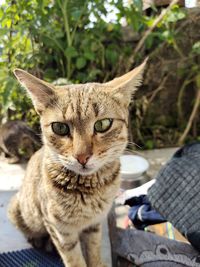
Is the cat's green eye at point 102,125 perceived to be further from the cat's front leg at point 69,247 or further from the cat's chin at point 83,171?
the cat's front leg at point 69,247

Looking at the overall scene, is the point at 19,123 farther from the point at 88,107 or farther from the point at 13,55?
the point at 88,107

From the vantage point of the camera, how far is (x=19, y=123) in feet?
7.88

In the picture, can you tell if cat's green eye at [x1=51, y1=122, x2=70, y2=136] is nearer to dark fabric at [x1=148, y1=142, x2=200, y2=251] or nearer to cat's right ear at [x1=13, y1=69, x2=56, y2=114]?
cat's right ear at [x1=13, y1=69, x2=56, y2=114]

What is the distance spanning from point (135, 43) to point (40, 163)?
150cm

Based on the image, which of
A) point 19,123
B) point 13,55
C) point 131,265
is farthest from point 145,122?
point 131,265

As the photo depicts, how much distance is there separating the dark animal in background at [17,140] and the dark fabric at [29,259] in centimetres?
92

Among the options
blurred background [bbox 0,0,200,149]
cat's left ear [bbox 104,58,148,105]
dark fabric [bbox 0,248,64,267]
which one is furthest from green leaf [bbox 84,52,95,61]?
dark fabric [bbox 0,248,64,267]

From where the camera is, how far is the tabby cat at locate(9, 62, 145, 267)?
1085 mm

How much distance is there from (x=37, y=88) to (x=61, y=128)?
0.49 ft

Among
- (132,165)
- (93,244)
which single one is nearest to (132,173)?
(132,165)

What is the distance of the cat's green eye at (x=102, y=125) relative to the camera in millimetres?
1100

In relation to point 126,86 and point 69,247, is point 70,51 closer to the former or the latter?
point 126,86

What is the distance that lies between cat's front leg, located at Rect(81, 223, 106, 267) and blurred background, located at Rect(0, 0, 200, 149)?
935 mm

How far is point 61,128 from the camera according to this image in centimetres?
111
